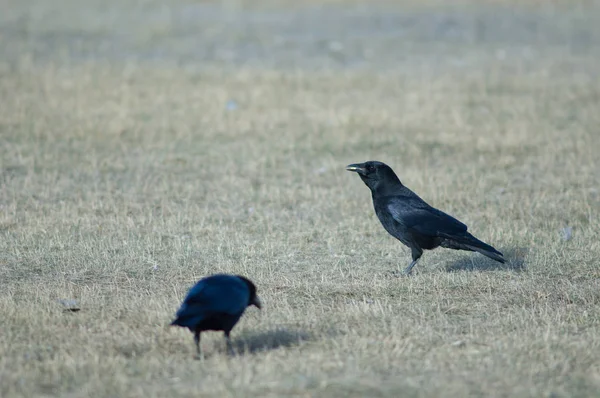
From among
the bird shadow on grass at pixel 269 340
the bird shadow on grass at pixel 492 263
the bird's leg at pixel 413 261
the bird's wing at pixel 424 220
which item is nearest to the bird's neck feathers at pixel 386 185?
the bird's wing at pixel 424 220

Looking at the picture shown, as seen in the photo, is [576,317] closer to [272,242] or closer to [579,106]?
[272,242]

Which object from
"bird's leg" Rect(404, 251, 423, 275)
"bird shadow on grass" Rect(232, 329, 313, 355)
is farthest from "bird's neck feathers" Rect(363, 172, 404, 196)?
"bird shadow on grass" Rect(232, 329, 313, 355)

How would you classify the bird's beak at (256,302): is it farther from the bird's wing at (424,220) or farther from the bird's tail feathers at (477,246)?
the bird's tail feathers at (477,246)

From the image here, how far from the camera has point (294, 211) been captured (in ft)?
33.8

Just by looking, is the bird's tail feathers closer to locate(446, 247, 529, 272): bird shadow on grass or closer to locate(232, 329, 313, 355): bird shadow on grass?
locate(446, 247, 529, 272): bird shadow on grass

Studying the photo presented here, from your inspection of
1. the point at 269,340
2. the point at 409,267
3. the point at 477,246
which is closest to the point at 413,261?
the point at 409,267

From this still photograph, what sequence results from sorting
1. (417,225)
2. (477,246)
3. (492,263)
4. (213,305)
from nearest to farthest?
(213,305) < (477,246) < (417,225) < (492,263)

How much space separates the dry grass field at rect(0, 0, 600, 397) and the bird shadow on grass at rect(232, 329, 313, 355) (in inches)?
0.9

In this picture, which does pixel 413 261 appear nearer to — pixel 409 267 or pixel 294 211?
pixel 409 267

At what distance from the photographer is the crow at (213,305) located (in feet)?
18.0

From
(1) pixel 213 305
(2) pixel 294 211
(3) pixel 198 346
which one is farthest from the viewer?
(2) pixel 294 211

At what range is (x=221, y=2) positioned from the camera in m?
32.7

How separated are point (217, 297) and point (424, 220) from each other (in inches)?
113

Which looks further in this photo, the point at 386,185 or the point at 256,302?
the point at 386,185
